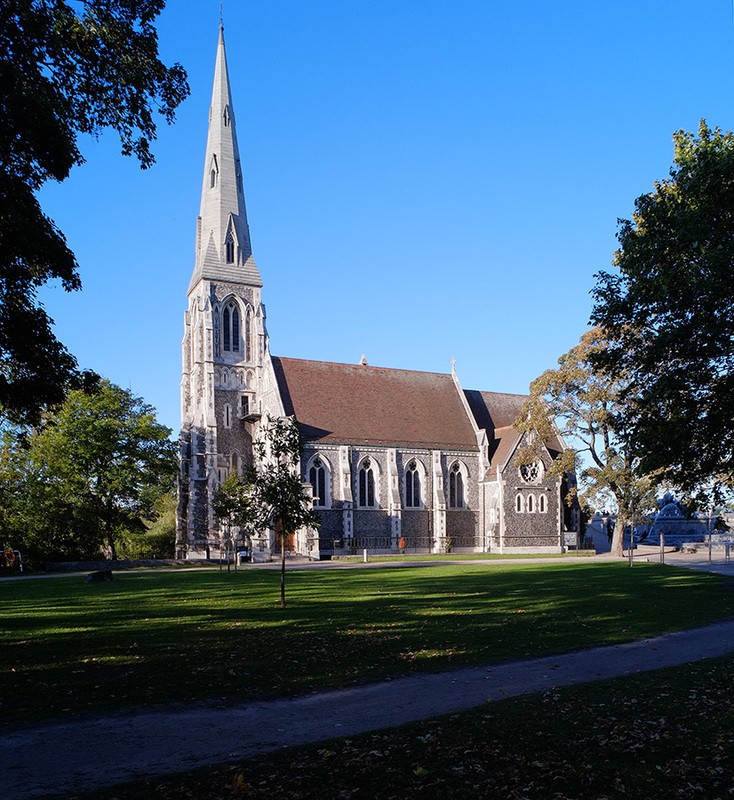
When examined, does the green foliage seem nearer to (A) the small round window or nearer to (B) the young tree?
(A) the small round window

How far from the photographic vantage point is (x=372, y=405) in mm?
51156

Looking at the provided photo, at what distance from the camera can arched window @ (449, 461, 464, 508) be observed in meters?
51.2

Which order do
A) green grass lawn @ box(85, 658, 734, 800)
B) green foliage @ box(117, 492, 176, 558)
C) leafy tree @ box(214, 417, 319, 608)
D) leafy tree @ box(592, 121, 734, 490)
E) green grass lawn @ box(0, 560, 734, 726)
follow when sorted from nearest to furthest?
green grass lawn @ box(85, 658, 734, 800) → green grass lawn @ box(0, 560, 734, 726) → leafy tree @ box(592, 121, 734, 490) → leafy tree @ box(214, 417, 319, 608) → green foliage @ box(117, 492, 176, 558)

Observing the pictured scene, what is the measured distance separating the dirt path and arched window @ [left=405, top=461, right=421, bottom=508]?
3884cm

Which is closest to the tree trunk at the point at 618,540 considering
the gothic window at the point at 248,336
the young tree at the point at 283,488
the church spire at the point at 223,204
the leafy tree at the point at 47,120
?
the gothic window at the point at 248,336

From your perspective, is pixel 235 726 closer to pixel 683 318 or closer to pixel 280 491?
pixel 280 491

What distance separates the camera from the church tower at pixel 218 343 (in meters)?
48.2

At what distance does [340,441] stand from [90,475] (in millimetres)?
15233

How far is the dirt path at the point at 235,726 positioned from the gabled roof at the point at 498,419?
132 ft

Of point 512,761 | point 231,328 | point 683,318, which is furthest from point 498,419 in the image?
point 512,761

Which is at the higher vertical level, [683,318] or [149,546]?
[683,318]

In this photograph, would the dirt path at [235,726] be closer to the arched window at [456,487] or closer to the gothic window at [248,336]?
the arched window at [456,487]

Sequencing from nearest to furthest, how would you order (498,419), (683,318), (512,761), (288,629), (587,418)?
1. (512,761)
2. (288,629)
3. (683,318)
4. (587,418)
5. (498,419)

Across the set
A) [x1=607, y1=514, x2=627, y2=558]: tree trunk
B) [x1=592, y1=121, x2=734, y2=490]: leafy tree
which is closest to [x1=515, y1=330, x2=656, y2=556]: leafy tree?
[x1=607, y1=514, x2=627, y2=558]: tree trunk
